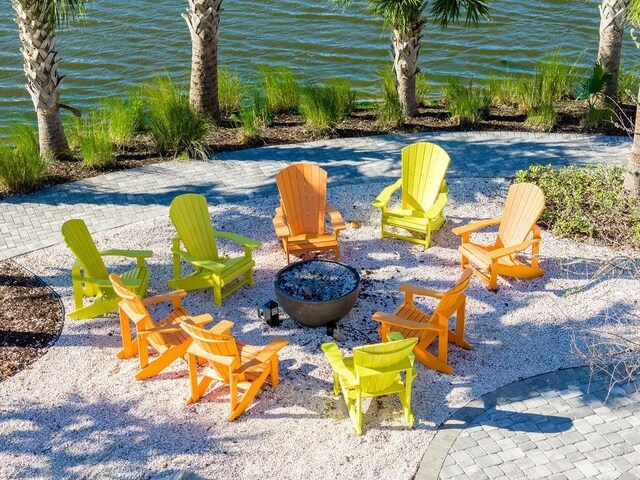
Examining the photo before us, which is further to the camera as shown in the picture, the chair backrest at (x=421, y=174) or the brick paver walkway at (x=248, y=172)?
the brick paver walkway at (x=248, y=172)

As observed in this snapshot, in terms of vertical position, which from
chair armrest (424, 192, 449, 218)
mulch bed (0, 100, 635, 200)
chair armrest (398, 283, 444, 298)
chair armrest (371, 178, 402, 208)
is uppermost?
mulch bed (0, 100, 635, 200)

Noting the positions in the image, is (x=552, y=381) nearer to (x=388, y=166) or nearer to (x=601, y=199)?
(x=601, y=199)

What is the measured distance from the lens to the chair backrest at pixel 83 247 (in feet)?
27.6

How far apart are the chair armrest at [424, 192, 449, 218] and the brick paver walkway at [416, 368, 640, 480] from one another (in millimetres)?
2547

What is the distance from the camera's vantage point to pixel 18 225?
10430mm

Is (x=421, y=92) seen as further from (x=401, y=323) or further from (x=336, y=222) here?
(x=401, y=323)

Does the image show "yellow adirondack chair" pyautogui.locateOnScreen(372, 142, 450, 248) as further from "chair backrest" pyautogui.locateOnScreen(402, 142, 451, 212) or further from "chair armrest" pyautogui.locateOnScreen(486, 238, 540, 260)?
"chair armrest" pyautogui.locateOnScreen(486, 238, 540, 260)

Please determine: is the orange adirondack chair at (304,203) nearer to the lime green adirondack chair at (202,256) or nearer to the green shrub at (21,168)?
the lime green adirondack chair at (202,256)

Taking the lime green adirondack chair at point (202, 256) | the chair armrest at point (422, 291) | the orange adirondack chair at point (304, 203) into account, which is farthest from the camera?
the orange adirondack chair at point (304, 203)

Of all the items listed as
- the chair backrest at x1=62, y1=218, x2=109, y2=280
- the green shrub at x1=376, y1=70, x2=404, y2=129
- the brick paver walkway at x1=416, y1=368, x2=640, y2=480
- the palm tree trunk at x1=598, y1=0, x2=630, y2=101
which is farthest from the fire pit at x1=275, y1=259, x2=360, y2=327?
the palm tree trunk at x1=598, y1=0, x2=630, y2=101

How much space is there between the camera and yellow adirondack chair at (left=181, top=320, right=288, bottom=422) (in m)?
7.06

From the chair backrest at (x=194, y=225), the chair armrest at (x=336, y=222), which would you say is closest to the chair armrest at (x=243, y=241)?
the chair backrest at (x=194, y=225)

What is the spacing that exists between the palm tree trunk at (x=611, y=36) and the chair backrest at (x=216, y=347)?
8503 millimetres

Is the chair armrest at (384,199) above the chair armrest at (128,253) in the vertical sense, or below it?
above
